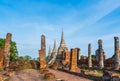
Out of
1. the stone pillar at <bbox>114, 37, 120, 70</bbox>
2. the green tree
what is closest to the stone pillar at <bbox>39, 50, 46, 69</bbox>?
the stone pillar at <bbox>114, 37, 120, 70</bbox>

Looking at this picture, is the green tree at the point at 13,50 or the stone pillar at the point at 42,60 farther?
the green tree at the point at 13,50

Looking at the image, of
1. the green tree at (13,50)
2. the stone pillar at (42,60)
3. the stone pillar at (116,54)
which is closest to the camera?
the stone pillar at (42,60)

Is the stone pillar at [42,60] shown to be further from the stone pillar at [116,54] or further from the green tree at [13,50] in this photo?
the green tree at [13,50]

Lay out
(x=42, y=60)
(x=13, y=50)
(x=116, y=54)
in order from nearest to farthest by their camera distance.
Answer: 1. (x=42, y=60)
2. (x=116, y=54)
3. (x=13, y=50)

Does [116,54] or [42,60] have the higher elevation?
[116,54]

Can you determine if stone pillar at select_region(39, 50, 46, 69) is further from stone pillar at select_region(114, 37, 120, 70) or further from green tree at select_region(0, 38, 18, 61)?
green tree at select_region(0, 38, 18, 61)

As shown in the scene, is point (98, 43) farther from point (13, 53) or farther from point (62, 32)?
point (62, 32)

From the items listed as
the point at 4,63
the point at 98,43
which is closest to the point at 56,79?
the point at 4,63

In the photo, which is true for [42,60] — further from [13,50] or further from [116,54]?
[13,50]

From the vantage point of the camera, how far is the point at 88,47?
4078 cm

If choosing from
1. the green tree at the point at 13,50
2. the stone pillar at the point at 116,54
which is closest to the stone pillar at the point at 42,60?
the stone pillar at the point at 116,54

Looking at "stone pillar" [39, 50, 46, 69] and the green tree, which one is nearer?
"stone pillar" [39, 50, 46, 69]

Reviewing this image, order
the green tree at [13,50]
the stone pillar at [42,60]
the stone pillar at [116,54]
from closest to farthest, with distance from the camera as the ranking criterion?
1. the stone pillar at [42,60]
2. the stone pillar at [116,54]
3. the green tree at [13,50]

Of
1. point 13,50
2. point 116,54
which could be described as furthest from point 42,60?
point 13,50
